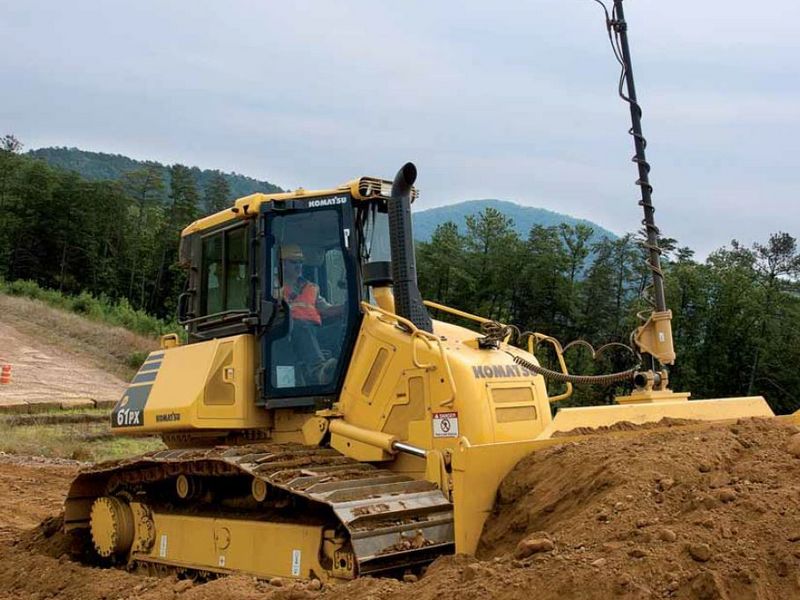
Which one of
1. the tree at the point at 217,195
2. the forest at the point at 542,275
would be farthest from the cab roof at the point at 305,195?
the tree at the point at 217,195

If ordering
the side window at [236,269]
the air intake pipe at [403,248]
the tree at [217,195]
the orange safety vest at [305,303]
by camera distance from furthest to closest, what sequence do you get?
the tree at [217,195]
the side window at [236,269]
the orange safety vest at [305,303]
the air intake pipe at [403,248]

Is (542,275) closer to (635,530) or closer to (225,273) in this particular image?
(225,273)

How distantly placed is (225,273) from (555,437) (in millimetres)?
3446

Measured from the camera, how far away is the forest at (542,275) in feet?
122

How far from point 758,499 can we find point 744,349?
1440 inches

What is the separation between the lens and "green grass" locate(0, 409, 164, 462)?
18.2m

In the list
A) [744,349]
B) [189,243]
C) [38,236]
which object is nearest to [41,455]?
[189,243]

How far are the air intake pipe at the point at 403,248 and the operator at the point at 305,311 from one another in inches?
23.3

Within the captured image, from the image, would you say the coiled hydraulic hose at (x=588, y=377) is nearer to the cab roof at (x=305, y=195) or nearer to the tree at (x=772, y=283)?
the cab roof at (x=305, y=195)

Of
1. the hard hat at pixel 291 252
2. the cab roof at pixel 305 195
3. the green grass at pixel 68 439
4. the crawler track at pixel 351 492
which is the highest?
the cab roof at pixel 305 195

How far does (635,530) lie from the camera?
4.21 metres

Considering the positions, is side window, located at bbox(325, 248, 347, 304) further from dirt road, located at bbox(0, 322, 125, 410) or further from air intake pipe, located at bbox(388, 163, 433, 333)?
dirt road, located at bbox(0, 322, 125, 410)

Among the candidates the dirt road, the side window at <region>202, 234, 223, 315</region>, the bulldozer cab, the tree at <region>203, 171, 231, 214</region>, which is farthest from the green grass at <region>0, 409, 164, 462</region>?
the tree at <region>203, 171, 231, 214</region>

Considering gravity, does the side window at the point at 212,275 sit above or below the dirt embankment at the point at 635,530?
above
